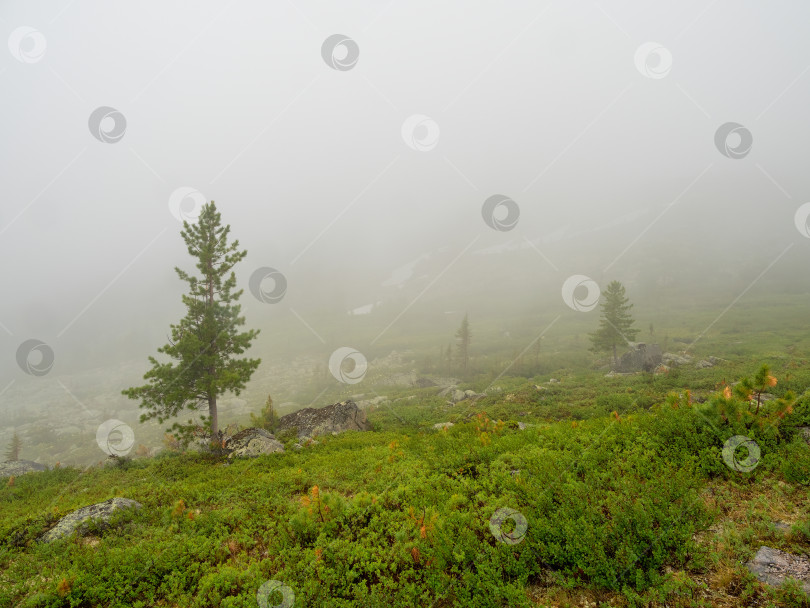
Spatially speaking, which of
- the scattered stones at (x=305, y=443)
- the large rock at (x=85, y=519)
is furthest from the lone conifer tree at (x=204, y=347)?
the large rock at (x=85, y=519)

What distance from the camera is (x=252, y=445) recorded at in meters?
17.2

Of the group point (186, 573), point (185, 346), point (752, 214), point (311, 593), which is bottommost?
point (186, 573)

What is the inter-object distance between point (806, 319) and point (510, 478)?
8099 cm

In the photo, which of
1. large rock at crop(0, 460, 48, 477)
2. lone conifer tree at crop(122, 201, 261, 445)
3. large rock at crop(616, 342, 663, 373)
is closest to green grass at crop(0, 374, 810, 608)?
lone conifer tree at crop(122, 201, 261, 445)

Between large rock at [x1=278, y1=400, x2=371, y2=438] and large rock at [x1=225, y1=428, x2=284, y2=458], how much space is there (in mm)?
3032

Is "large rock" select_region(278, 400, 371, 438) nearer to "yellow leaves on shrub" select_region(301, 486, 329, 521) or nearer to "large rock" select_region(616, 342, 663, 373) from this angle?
"yellow leaves on shrub" select_region(301, 486, 329, 521)

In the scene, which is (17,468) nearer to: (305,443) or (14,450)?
(305,443)

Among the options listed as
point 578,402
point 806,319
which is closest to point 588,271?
point 806,319

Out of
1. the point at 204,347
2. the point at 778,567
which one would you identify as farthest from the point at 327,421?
the point at 778,567

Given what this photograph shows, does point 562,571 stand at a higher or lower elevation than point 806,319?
lower

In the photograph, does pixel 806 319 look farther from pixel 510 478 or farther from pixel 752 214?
pixel 752 214

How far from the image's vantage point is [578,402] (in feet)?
76.7

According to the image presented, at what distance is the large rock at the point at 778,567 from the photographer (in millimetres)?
3893

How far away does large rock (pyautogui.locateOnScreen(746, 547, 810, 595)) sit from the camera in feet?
12.8
